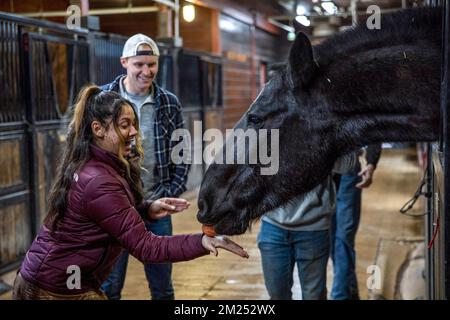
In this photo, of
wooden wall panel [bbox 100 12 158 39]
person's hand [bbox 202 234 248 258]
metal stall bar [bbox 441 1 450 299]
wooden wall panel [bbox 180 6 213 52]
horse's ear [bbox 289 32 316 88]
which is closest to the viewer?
metal stall bar [bbox 441 1 450 299]

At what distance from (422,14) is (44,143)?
4.57 m

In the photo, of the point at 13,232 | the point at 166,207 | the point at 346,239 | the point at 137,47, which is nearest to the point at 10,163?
the point at 13,232

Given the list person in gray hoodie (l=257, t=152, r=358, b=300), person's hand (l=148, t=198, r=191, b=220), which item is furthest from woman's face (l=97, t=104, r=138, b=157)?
person in gray hoodie (l=257, t=152, r=358, b=300)

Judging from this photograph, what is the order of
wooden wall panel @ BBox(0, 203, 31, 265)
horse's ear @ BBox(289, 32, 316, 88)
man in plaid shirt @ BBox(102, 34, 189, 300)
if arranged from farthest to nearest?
wooden wall panel @ BBox(0, 203, 31, 265) → man in plaid shirt @ BBox(102, 34, 189, 300) → horse's ear @ BBox(289, 32, 316, 88)

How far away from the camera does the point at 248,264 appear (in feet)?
19.0

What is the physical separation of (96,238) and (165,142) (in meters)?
1.20

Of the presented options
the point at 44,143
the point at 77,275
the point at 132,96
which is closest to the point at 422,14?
the point at 77,275

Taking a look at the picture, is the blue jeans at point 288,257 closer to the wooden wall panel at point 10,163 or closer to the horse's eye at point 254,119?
the horse's eye at point 254,119

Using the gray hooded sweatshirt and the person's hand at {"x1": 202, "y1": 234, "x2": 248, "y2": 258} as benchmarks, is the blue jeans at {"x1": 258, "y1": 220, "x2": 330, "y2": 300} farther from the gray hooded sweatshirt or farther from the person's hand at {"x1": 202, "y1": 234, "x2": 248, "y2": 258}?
the person's hand at {"x1": 202, "y1": 234, "x2": 248, "y2": 258}

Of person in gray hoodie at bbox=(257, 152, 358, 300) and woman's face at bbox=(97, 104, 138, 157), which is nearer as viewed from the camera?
woman's face at bbox=(97, 104, 138, 157)

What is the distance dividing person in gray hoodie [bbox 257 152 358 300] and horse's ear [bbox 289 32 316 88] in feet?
3.64

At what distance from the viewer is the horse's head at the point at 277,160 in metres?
2.07

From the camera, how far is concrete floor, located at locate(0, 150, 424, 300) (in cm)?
494
